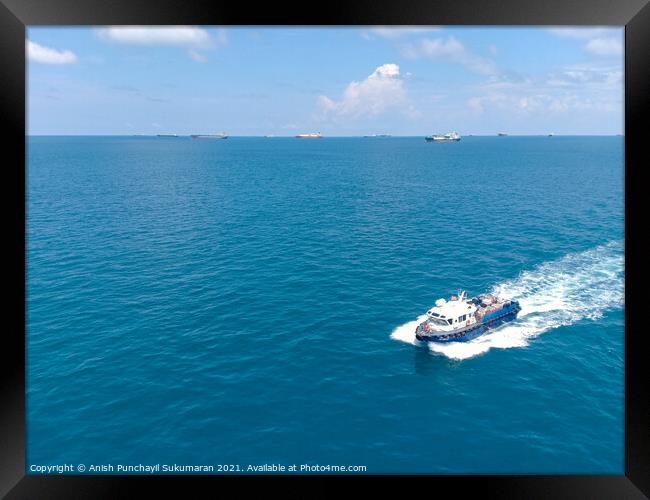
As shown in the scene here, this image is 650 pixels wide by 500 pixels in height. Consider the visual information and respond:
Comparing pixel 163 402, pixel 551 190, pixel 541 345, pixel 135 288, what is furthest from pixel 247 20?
pixel 551 190

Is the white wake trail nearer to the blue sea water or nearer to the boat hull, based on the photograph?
the blue sea water

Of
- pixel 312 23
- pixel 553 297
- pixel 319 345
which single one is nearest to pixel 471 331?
pixel 319 345

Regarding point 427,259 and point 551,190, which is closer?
point 427,259

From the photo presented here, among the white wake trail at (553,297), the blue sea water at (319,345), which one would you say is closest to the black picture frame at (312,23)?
the blue sea water at (319,345)

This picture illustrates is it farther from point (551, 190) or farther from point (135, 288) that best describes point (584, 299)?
point (551, 190)

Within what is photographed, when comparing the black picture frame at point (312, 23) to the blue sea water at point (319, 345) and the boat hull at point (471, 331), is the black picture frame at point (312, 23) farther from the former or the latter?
the boat hull at point (471, 331)

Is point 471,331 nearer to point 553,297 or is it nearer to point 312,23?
point 553,297
